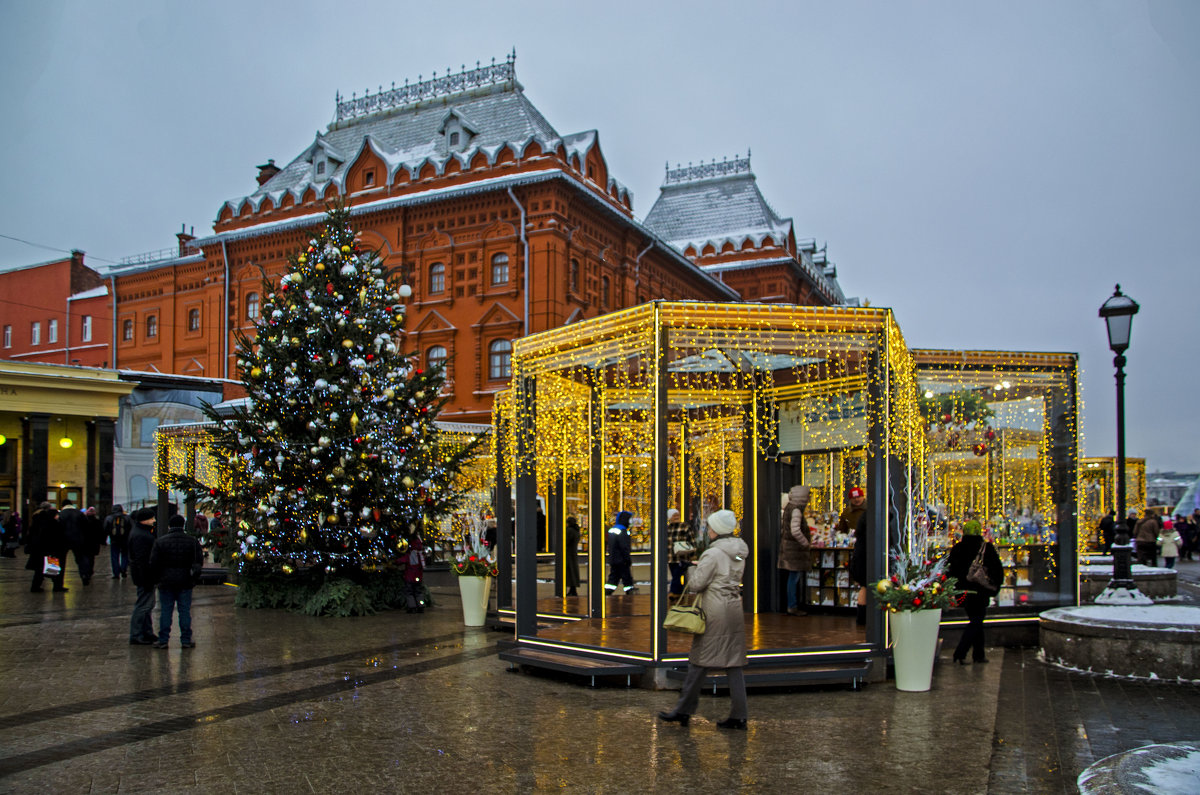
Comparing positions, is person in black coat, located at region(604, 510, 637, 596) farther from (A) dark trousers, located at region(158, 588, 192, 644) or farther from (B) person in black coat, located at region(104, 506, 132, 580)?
(B) person in black coat, located at region(104, 506, 132, 580)

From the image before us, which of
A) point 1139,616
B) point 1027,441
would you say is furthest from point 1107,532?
point 1139,616

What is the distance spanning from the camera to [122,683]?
8.91m

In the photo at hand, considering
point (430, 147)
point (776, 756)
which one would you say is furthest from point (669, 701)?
point (430, 147)

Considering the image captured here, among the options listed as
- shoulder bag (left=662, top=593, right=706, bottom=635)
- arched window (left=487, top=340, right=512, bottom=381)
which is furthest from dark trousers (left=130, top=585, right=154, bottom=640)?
arched window (left=487, top=340, right=512, bottom=381)

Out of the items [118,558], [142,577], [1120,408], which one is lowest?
[118,558]

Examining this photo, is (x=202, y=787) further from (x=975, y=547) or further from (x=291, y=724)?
(x=975, y=547)

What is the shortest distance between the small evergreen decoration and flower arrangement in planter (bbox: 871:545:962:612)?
784 centimetres

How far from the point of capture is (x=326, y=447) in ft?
47.8

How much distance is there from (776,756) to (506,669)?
3979 millimetres

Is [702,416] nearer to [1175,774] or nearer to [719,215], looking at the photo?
[1175,774]

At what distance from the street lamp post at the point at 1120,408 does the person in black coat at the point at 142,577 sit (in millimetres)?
11030

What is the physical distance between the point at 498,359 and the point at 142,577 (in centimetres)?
2321

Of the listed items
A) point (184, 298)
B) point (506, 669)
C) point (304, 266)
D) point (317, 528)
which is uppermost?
point (184, 298)

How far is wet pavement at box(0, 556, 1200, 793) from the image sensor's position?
5.95m
